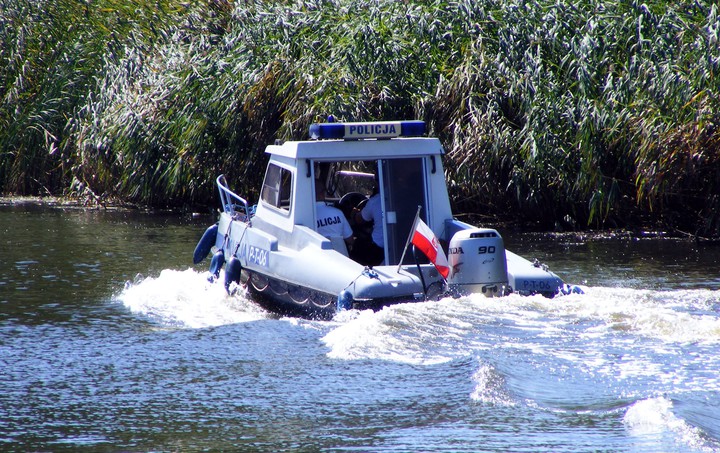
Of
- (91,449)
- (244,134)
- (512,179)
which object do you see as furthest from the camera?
(244,134)

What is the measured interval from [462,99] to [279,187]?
5588 mm

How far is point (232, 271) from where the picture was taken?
10977 mm

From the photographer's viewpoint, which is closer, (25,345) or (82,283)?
(25,345)

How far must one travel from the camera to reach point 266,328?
962 centimetres

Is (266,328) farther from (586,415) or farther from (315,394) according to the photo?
(586,415)

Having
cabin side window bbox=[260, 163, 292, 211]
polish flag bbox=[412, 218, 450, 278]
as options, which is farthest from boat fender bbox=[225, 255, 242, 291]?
polish flag bbox=[412, 218, 450, 278]

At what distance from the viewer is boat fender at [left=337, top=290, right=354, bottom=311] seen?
9031mm

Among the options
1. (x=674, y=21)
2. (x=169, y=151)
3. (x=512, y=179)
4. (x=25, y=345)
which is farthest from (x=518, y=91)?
(x=25, y=345)

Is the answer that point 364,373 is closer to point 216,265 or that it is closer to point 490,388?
point 490,388

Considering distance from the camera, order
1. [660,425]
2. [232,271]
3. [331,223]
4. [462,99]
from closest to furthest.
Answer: [660,425], [331,223], [232,271], [462,99]

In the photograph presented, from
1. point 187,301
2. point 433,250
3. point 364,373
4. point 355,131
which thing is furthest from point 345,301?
point 187,301

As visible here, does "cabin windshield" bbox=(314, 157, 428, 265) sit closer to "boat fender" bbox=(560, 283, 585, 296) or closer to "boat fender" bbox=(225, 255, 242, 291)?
"boat fender" bbox=(225, 255, 242, 291)

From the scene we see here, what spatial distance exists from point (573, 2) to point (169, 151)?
727 cm

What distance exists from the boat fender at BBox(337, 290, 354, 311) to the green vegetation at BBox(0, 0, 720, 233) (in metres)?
6.46
